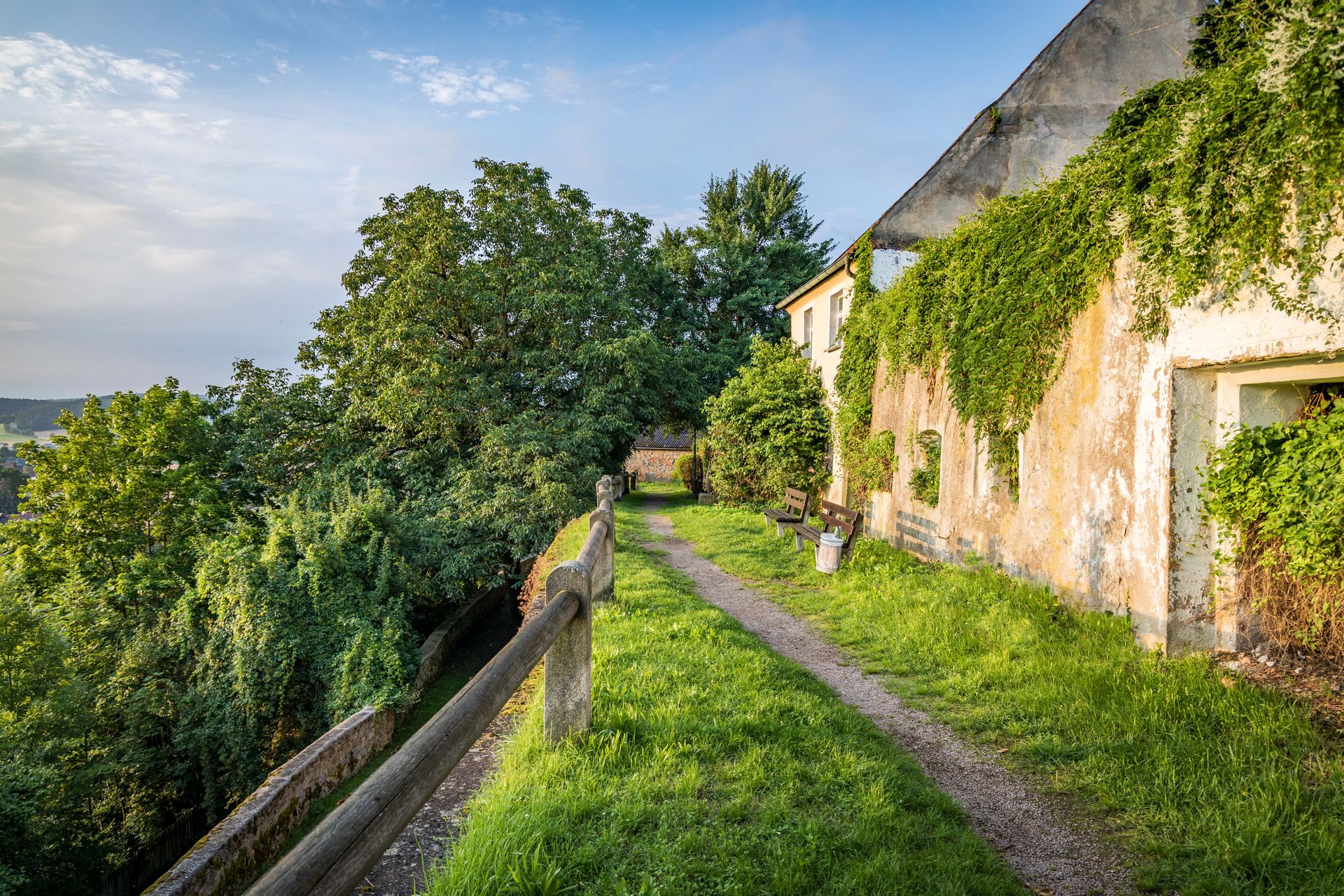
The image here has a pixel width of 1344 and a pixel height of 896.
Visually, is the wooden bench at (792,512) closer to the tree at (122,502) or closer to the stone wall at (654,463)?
the tree at (122,502)

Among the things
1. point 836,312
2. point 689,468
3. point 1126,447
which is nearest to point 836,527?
point 1126,447

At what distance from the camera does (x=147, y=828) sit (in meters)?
11.5

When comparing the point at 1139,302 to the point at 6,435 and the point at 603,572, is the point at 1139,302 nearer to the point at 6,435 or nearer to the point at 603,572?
the point at 603,572

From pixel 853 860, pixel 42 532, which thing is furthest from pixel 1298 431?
pixel 42 532

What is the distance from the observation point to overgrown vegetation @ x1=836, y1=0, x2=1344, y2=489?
3951mm

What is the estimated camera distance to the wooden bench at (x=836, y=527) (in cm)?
934

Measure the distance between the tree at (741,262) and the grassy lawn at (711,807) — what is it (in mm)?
25168

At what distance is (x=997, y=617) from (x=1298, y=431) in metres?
Answer: 2.81

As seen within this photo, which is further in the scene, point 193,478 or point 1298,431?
point 193,478

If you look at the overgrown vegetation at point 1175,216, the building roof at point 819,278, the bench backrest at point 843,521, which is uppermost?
the building roof at point 819,278

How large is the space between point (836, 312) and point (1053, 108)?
575cm

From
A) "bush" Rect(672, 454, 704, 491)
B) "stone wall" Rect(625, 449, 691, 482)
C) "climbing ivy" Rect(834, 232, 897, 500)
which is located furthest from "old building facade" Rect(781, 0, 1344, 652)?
"stone wall" Rect(625, 449, 691, 482)

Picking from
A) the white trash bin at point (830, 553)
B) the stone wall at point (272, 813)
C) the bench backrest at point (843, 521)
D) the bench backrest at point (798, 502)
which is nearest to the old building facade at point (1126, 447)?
the bench backrest at point (843, 521)

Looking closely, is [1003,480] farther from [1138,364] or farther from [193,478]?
[193,478]
